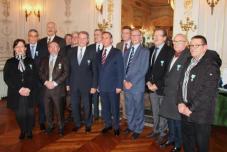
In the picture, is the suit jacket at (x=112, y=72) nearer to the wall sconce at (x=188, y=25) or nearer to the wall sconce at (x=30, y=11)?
the wall sconce at (x=188, y=25)

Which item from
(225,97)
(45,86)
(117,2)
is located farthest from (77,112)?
(117,2)

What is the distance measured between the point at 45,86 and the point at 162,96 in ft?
5.67

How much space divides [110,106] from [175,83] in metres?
1.23

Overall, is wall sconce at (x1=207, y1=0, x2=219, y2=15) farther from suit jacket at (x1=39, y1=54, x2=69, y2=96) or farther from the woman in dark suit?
the woman in dark suit

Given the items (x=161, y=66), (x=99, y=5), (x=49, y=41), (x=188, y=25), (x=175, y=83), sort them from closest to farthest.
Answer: (x=175, y=83) → (x=161, y=66) → (x=49, y=41) → (x=188, y=25) → (x=99, y=5)

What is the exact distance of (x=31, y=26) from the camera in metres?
7.52

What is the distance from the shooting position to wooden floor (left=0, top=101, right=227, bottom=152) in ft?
12.1

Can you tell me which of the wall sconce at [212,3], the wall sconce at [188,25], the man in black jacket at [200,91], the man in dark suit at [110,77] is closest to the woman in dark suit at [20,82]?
the man in dark suit at [110,77]

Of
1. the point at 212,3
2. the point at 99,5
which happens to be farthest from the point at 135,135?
the point at 99,5

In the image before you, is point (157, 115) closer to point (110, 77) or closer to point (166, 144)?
point (166, 144)

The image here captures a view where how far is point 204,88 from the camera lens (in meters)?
2.69

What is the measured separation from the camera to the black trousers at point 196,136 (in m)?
2.76

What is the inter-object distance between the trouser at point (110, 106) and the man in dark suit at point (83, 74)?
0.21 m

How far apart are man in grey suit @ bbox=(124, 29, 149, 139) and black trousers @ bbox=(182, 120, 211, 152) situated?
117 cm
